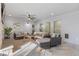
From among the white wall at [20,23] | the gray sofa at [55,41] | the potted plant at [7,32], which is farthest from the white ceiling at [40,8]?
the gray sofa at [55,41]

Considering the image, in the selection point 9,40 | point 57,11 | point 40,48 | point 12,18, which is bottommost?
point 40,48

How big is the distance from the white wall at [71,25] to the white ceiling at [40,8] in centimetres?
10

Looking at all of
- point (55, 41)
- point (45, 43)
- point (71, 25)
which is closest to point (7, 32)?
point (45, 43)

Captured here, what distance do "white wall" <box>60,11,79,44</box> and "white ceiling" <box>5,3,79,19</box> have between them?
0.31 feet

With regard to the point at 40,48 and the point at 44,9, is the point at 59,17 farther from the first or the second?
the point at 40,48

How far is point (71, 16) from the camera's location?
2.00 m

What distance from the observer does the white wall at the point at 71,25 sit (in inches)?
77.7

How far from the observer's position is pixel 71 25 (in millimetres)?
2035

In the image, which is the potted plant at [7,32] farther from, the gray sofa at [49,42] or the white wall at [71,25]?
the white wall at [71,25]

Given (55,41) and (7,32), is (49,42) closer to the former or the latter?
(55,41)

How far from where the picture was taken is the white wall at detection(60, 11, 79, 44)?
197 centimetres

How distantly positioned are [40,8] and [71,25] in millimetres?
650

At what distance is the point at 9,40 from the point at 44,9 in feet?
2.74

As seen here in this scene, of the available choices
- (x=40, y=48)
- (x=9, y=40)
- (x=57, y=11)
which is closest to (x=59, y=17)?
(x=57, y=11)
